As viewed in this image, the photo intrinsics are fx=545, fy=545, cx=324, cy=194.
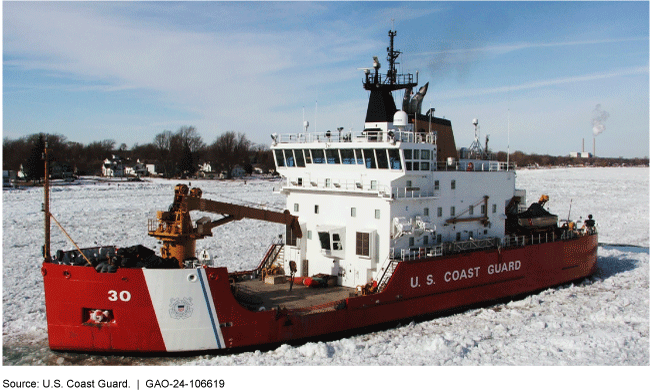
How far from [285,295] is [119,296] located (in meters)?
4.18

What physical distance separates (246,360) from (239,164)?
64875mm

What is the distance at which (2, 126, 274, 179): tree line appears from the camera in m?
59.8

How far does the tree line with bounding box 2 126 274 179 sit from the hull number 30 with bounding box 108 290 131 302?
50950 millimetres

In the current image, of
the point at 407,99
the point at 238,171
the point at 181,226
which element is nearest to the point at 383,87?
the point at 407,99

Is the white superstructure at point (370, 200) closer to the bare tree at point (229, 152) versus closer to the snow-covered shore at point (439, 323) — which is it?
the snow-covered shore at point (439, 323)

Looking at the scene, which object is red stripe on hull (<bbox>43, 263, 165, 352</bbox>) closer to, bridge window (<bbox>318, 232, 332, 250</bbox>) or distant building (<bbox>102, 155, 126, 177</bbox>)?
bridge window (<bbox>318, 232, 332, 250</bbox>)

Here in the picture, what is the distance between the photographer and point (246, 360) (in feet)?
35.2

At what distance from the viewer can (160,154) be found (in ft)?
227

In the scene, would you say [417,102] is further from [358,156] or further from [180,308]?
[180,308]

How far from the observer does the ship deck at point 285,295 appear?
1232 centimetres

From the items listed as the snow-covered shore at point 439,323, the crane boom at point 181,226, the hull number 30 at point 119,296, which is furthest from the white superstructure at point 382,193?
the hull number 30 at point 119,296

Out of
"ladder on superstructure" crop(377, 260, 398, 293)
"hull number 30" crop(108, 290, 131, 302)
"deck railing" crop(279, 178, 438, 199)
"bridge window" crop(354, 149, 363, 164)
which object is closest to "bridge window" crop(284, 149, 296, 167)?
"deck railing" crop(279, 178, 438, 199)

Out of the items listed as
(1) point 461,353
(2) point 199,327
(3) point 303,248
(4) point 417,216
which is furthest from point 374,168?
(2) point 199,327

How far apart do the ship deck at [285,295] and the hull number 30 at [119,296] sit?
2.47 meters
